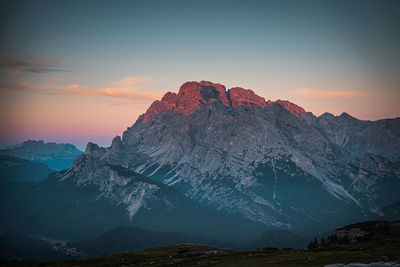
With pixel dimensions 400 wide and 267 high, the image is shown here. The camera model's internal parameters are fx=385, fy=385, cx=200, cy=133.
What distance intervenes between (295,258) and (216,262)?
874 inches

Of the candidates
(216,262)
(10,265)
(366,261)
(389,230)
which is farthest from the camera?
(389,230)

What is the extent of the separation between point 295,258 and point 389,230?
11828cm

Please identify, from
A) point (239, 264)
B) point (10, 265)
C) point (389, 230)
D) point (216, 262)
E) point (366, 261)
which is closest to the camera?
point (366, 261)

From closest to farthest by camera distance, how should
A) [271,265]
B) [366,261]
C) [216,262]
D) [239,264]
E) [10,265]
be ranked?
[366,261]
[271,265]
[239,264]
[216,262]
[10,265]

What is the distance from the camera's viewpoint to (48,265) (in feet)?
427

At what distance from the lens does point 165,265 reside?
Result: 114 meters

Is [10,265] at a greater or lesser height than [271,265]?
lesser

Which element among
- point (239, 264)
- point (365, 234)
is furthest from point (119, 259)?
point (365, 234)

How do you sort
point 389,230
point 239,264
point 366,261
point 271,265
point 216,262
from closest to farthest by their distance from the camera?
1. point 366,261
2. point 271,265
3. point 239,264
4. point 216,262
5. point 389,230

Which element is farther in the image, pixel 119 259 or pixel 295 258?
pixel 119 259

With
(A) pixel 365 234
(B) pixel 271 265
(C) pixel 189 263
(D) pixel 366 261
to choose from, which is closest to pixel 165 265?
(C) pixel 189 263

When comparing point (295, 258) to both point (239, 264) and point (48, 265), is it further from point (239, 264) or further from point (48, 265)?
point (48, 265)

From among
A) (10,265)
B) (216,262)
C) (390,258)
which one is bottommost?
(10,265)

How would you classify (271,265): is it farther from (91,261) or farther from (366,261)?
(91,261)
